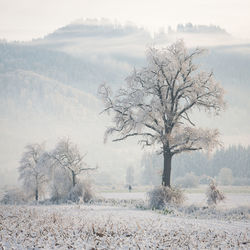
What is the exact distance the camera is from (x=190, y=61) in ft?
102

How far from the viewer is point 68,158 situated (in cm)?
4500

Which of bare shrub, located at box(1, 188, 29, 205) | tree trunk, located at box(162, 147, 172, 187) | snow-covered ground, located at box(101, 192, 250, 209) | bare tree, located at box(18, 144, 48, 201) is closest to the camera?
snow-covered ground, located at box(101, 192, 250, 209)

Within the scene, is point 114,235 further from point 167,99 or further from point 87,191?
point 87,191

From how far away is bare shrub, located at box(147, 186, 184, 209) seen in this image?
93.7 feet

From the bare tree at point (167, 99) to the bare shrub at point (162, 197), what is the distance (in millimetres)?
1525

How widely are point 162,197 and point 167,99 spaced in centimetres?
772

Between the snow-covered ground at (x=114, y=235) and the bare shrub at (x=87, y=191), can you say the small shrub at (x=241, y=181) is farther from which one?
the snow-covered ground at (x=114, y=235)

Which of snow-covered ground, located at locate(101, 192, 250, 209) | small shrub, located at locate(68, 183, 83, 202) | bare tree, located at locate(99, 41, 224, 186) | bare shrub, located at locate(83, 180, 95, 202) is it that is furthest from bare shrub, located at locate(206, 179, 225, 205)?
small shrub, located at locate(68, 183, 83, 202)

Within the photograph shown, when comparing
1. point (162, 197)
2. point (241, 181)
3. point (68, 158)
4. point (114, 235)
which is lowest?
point (241, 181)

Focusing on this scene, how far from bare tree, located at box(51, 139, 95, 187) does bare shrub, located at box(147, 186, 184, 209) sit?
1697cm

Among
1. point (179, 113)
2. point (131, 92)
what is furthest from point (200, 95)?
point (131, 92)

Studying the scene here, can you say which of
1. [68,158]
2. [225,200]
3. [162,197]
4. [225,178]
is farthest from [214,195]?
[225,178]

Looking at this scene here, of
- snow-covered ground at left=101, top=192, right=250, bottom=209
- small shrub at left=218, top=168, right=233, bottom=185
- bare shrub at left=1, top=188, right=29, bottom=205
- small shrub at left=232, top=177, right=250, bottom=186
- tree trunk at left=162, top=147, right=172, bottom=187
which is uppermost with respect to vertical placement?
tree trunk at left=162, top=147, right=172, bottom=187

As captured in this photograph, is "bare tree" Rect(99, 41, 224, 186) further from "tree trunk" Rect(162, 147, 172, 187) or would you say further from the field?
the field
